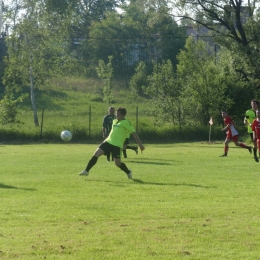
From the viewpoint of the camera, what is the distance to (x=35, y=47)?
152 ft

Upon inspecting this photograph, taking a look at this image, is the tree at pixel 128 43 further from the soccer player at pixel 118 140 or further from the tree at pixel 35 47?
the soccer player at pixel 118 140

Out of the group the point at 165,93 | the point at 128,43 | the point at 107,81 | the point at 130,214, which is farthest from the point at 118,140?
the point at 128,43

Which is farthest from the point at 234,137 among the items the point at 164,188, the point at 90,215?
the point at 90,215

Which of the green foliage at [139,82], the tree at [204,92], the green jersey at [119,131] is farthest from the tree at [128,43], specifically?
the green jersey at [119,131]

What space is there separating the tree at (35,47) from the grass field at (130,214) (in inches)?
1160

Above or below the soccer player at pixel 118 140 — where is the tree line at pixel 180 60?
above

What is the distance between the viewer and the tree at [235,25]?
1570 inches

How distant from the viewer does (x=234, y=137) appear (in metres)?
22.8

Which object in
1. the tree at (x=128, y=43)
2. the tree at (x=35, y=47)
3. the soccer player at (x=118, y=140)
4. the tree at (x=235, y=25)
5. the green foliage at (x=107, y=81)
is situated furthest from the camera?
the tree at (x=128, y=43)

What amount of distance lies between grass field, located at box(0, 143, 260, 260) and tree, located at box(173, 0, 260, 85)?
937 inches

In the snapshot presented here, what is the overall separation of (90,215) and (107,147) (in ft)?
Answer: 17.8

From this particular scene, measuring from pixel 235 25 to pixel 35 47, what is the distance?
1490 cm

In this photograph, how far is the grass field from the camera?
23.8 ft

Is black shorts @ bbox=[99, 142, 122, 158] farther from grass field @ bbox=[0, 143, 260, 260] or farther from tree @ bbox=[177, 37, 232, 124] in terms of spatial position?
tree @ bbox=[177, 37, 232, 124]
